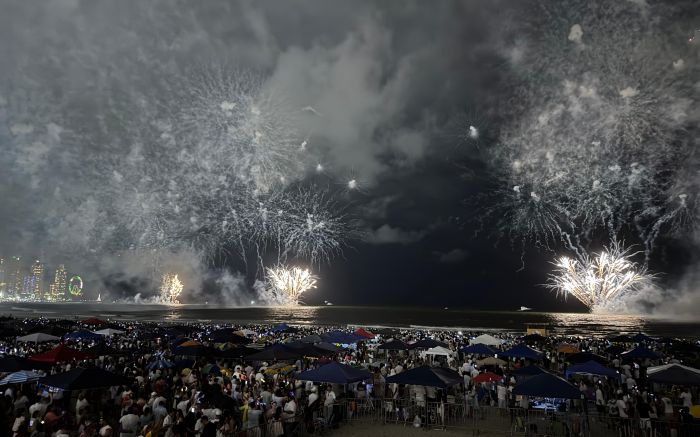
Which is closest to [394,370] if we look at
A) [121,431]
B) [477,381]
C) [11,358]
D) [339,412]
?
[477,381]

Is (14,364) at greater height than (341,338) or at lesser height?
greater

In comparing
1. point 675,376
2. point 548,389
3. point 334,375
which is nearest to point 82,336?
point 334,375

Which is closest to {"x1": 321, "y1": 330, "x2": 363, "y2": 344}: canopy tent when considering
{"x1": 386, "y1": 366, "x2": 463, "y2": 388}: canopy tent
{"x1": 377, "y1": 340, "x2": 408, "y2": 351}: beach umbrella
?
{"x1": 377, "y1": 340, "x2": 408, "y2": 351}: beach umbrella

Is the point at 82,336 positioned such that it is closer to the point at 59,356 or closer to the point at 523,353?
the point at 59,356

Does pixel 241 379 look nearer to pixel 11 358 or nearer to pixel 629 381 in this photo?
pixel 11 358

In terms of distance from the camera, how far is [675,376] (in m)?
14.2

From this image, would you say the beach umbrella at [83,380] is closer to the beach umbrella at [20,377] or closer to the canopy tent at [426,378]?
the beach umbrella at [20,377]

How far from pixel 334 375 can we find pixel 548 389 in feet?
21.3

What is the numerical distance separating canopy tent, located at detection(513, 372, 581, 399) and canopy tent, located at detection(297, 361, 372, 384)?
500 cm

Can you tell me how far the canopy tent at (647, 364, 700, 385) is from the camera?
13.9 meters

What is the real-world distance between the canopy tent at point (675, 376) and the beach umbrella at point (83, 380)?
16.8m

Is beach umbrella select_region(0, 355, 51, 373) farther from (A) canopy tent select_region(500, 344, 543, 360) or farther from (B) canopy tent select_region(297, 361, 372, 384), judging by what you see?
(A) canopy tent select_region(500, 344, 543, 360)

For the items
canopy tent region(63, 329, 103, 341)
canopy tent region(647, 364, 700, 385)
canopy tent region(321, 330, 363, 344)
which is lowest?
canopy tent region(63, 329, 103, 341)

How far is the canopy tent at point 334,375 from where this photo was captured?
1419 cm
